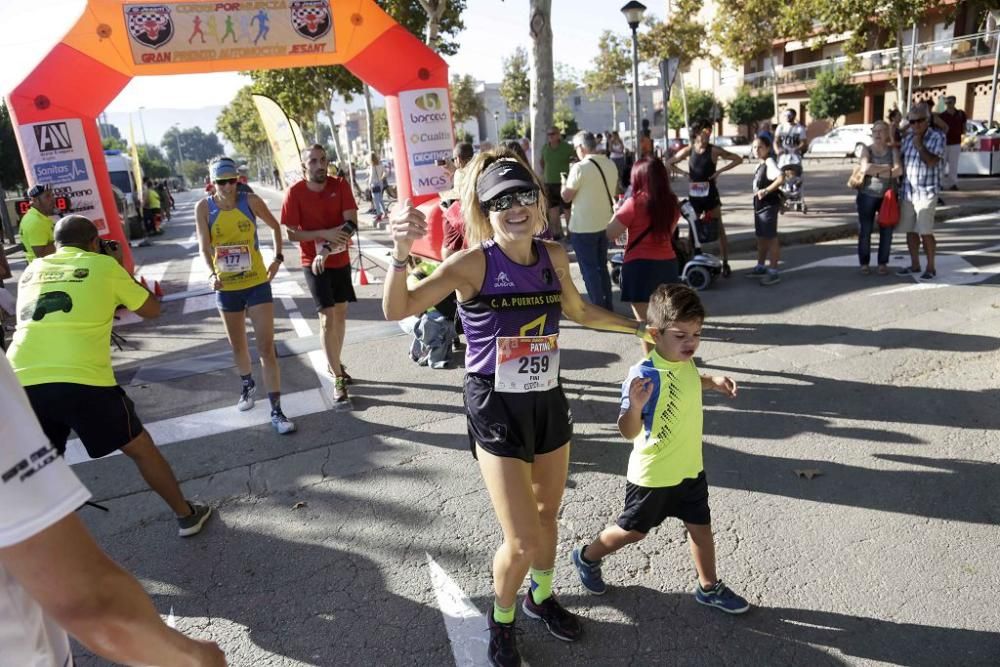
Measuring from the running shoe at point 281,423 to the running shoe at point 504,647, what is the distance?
2.98 meters

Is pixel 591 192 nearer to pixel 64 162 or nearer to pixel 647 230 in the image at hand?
pixel 647 230

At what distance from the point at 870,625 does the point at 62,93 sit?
1048 cm

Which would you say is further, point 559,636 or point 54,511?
point 559,636

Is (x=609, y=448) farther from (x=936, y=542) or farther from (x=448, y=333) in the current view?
(x=448, y=333)

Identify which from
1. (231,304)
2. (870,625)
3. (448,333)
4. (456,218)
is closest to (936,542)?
(870,625)

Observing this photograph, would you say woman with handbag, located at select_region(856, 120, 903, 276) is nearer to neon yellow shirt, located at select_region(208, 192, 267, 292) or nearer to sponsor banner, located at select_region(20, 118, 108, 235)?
neon yellow shirt, located at select_region(208, 192, 267, 292)

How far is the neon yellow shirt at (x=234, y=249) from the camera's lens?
5090 mm

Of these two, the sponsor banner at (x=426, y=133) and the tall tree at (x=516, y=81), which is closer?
the sponsor banner at (x=426, y=133)

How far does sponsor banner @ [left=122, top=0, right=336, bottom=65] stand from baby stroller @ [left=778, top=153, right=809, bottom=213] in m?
9.14

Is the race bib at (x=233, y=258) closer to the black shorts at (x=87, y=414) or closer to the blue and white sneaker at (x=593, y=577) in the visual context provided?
the black shorts at (x=87, y=414)

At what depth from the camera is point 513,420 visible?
8.39 feet

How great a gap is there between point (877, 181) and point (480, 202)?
287 inches

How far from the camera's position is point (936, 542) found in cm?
329

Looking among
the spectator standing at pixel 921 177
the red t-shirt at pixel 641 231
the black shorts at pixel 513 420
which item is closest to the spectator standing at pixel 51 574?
the black shorts at pixel 513 420
